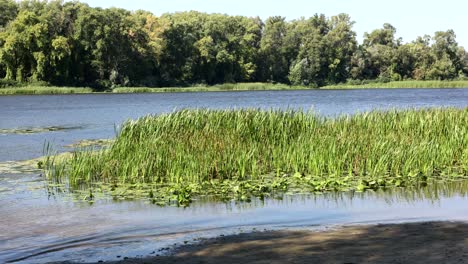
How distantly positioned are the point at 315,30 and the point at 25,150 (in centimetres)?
11397

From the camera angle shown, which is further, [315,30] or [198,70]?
[315,30]

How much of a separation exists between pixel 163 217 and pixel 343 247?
4428mm

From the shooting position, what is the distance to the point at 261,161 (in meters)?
16.3

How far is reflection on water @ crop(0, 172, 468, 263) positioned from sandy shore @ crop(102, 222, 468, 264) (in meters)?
0.82

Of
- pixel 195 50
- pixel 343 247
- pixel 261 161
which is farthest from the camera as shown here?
pixel 195 50

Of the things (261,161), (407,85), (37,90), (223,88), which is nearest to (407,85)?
(407,85)

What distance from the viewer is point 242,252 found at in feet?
28.1

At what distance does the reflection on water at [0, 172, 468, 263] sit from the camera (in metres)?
9.95

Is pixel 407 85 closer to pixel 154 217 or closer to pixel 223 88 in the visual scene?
pixel 223 88

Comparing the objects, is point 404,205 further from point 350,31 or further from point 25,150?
point 350,31

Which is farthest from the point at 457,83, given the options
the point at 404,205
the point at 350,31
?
the point at 404,205

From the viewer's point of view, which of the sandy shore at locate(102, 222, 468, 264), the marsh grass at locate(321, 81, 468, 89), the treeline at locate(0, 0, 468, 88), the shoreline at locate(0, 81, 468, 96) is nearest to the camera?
the sandy shore at locate(102, 222, 468, 264)

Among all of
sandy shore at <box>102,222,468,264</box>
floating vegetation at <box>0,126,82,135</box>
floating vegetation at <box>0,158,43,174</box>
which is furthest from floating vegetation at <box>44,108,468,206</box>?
floating vegetation at <box>0,126,82,135</box>

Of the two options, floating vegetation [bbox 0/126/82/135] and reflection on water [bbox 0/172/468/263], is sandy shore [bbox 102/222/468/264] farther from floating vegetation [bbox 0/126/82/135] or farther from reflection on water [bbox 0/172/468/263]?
floating vegetation [bbox 0/126/82/135]
